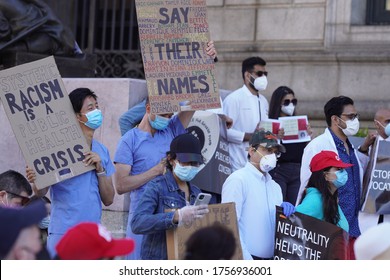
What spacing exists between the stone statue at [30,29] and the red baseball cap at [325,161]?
3.80 meters

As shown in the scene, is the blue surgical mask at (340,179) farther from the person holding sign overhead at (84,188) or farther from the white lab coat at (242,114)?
the white lab coat at (242,114)

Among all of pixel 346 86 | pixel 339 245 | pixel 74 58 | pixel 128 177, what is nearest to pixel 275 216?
pixel 339 245

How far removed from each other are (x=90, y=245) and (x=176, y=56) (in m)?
4.46

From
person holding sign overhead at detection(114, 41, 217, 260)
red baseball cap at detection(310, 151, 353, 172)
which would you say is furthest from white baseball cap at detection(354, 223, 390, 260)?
→ red baseball cap at detection(310, 151, 353, 172)

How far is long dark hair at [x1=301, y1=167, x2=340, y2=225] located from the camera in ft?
29.5

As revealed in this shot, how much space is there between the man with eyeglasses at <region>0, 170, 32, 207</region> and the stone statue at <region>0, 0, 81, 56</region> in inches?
162

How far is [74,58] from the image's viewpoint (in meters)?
12.5

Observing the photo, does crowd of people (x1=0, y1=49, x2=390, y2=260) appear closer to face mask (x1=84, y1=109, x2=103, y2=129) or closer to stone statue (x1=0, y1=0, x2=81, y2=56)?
face mask (x1=84, y1=109, x2=103, y2=129)

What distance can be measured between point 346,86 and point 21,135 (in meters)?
6.99

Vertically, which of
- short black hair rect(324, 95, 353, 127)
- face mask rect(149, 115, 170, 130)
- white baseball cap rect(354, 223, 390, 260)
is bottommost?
short black hair rect(324, 95, 353, 127)

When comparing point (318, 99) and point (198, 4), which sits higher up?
point (198, 4)

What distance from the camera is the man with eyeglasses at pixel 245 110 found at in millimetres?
11242

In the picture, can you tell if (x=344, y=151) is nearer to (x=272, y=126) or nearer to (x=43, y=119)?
(x=272, y=126)
